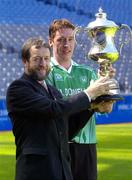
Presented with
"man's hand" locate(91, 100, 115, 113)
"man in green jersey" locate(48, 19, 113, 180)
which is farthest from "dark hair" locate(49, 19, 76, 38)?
"man's hand" locate(91, 100, 115, 113)

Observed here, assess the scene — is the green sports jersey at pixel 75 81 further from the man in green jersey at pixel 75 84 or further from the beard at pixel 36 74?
the beard at pixel 36 74

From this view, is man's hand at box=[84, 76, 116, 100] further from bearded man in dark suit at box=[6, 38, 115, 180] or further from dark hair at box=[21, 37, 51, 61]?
dark hair at box=[21, 37, 51, 61]

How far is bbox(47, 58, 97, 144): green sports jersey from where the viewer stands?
9.55 feet

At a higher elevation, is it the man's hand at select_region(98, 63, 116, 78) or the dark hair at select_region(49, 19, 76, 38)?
the dark hair at select_region(49, 19, 76, 38)

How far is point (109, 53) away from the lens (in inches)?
110

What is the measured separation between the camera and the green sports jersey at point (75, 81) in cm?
291

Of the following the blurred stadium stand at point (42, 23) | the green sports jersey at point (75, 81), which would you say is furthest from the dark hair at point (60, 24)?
the blurred stadium stand at point (42, 23)

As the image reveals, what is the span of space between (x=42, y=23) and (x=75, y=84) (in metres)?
16.1

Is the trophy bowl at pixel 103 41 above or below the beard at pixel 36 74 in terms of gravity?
above

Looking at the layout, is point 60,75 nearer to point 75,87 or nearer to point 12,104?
point 75,87

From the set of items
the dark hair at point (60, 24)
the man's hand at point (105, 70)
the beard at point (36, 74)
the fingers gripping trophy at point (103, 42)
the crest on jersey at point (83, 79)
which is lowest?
the crest on jersey at point (83, 79)

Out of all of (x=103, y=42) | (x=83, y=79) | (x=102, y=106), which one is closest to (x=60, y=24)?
(x=103, y=42)

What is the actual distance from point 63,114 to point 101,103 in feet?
1.11

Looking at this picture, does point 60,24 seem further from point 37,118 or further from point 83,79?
point 37,118
